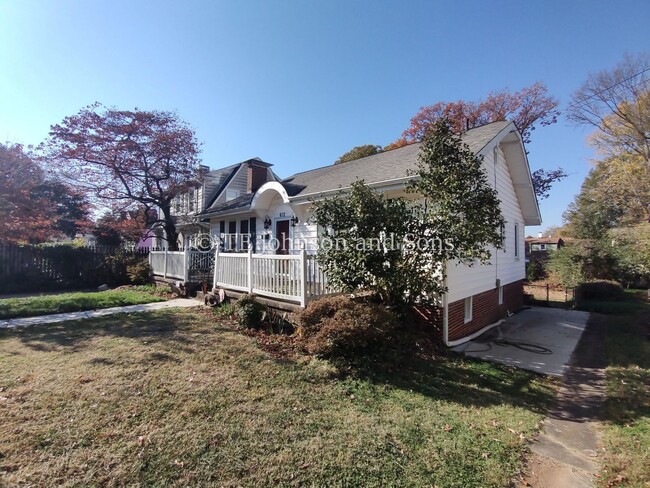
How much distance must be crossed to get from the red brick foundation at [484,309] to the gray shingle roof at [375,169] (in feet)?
12.2

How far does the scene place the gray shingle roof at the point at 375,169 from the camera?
8.37 m

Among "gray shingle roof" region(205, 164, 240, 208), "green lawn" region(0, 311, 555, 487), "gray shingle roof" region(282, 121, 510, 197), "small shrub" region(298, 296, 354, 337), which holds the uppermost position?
"gray shingle roof" region(205, 164, 240, 208)

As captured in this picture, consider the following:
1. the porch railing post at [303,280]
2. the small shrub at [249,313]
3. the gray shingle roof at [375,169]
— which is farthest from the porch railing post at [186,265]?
the porch railing post at [303,280]

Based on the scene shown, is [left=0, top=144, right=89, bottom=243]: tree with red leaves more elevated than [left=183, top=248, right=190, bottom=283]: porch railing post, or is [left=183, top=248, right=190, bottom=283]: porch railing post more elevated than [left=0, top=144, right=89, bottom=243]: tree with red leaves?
[left=0, top=144, right=89, bottom=243]: tree with red leaves

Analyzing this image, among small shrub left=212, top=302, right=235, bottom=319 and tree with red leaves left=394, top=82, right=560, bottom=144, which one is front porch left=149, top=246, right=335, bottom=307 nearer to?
small shrub left=212, top=302, right=235, bottom=319

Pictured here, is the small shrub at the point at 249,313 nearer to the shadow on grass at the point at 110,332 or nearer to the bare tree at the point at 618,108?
the shadow on grass at the point at 110,332

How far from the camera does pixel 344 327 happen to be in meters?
5.38

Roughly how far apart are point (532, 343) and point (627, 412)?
149 inches

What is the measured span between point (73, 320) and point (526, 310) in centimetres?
1531

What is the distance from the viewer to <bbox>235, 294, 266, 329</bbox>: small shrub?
729cm

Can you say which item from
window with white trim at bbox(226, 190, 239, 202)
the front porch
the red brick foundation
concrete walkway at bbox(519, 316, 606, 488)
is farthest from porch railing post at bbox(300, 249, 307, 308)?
window with white trim at bbox(226, 190, 239, 202)

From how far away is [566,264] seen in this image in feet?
57.0

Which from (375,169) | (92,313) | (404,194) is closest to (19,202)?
(92,313)

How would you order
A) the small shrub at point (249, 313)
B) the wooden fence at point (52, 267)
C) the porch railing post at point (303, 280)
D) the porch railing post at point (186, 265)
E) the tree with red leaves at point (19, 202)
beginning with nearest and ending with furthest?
the porch railing post at point (303, 280)
the small shrub at point (249, 313)
the tree with red leaves at point (19, 202)
the porch railing post at point (186, 265)
the wooden fence at point (52, 267)
